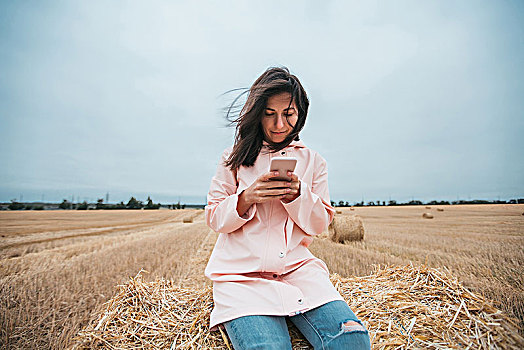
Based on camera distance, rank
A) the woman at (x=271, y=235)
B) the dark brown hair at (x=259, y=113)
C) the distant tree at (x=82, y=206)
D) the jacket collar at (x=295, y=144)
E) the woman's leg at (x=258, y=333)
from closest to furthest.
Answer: the woman's leg at (x=258, y=333) < the woman at (x=271, y=235) < the dark brown hair at (x=259, y=113) < the jacket collar at (x=295, y=144) < the distant tree at (x=82, y=206)

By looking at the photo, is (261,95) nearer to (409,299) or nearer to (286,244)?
(286,244)

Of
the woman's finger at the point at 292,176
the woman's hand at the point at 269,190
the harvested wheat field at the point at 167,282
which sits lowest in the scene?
the harvested wheat field at the point at 167,282

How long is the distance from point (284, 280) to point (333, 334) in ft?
1.18

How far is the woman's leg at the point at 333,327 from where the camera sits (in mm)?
1141

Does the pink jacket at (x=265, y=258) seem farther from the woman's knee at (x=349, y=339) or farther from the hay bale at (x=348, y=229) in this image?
the hay bale at (x=348, y=229)

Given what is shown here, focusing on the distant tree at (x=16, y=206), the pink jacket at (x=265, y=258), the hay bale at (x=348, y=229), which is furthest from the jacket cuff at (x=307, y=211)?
the distant tree at (x=16, y=206)

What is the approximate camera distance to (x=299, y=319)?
133 centimetres

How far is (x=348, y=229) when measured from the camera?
626cm

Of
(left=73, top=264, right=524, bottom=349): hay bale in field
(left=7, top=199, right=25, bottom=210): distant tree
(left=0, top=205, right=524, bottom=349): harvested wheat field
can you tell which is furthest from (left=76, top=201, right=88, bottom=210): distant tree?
(left=73, top=264, right=524, bottom=349): hay bale in field

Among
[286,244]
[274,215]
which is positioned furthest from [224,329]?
[274,215]

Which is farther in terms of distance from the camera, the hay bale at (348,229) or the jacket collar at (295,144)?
the hay bale at (348,229)

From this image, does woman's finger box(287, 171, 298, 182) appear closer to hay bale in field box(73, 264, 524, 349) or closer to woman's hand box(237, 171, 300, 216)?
woman's hand box(237, 171, 300, 216)

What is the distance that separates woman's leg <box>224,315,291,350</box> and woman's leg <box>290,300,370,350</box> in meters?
0.13

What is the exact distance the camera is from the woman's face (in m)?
1.57
